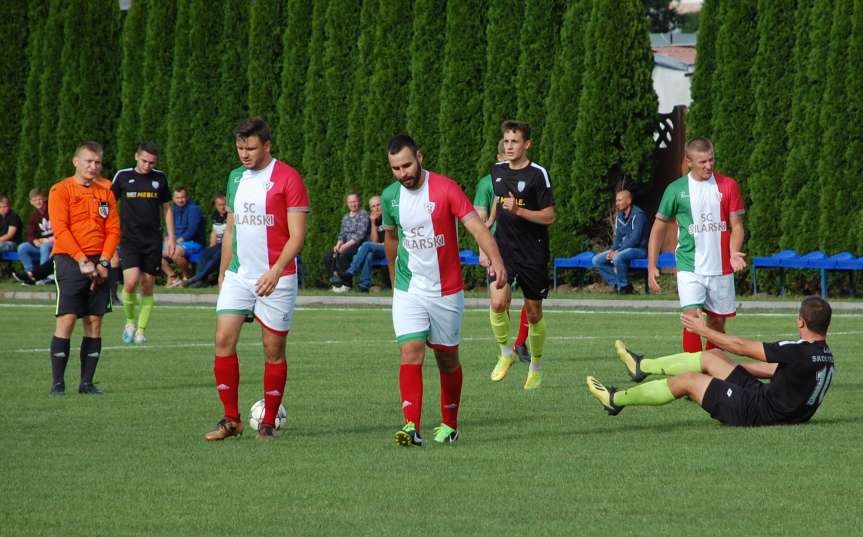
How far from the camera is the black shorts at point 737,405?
11.0m

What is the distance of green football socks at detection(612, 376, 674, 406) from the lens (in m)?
11.1

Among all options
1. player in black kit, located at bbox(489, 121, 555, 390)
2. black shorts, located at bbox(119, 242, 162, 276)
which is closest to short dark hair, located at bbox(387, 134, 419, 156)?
player in black kit, located at bbox(489, 121, 555, 390)

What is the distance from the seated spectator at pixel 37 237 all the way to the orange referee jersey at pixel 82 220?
754 inches

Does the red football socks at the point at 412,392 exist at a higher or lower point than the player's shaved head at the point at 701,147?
lower

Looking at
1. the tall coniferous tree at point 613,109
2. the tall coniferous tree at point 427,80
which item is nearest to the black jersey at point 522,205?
the tall coniferous tree at point 613,109

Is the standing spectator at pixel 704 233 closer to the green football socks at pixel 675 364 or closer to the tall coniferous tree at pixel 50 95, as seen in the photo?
the green football socks at pixel 675 364

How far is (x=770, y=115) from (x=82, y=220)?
16.7m

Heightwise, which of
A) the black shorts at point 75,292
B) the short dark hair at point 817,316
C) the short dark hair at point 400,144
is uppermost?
the short dark hair at point 400,144

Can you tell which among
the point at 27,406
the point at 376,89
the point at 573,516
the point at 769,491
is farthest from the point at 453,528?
the point at 376,89

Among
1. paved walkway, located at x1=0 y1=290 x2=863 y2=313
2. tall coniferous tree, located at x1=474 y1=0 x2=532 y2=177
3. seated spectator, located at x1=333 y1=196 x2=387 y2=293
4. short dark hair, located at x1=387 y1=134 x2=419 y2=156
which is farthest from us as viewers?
tall coniferous tree, located at x1=474 y1=0 x2=532 y2=177

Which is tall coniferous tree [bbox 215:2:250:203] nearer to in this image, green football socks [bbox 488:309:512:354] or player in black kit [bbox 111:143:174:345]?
player in black kit [bbox 111:143:174:345]

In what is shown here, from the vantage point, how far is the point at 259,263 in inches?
433

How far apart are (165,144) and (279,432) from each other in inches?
958

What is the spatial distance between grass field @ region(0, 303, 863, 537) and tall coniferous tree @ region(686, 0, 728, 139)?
13614mm
